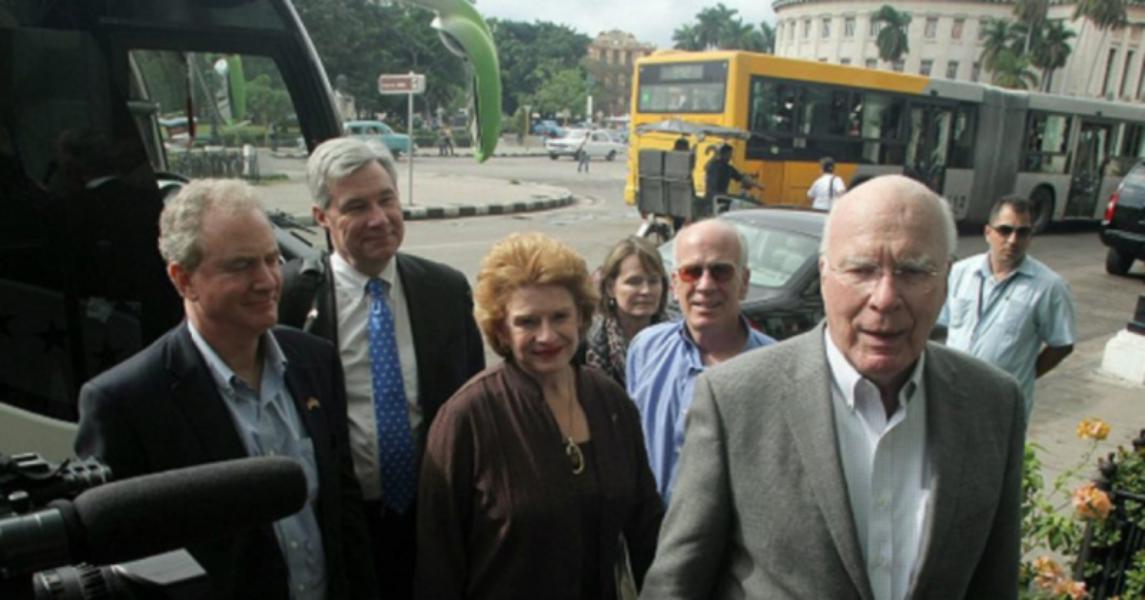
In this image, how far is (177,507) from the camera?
809 millimetres

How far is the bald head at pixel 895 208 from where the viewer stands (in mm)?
1472

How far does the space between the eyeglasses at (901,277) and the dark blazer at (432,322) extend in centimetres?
129

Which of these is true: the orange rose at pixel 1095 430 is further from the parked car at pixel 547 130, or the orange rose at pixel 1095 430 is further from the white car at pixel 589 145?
the parked car at pixel 547 130

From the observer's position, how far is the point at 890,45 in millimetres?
68250

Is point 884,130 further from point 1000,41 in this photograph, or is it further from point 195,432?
point 1000,41

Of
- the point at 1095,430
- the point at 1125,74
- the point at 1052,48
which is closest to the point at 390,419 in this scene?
the point at 1095,430

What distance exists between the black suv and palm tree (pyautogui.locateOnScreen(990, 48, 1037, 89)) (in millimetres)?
54275

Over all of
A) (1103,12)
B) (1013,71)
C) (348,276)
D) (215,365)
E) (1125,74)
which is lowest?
(215,365)

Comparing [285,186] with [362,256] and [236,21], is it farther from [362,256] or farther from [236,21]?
Result: [362,256]

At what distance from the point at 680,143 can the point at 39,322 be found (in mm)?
11023

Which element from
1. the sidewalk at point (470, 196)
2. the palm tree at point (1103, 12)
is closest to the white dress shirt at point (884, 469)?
the sidewalk at point (470, 196)

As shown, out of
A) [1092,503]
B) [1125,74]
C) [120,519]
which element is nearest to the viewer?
[120,519]

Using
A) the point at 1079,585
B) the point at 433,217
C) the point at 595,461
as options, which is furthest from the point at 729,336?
the point at 433,217

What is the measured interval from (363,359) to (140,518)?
1.53 m
